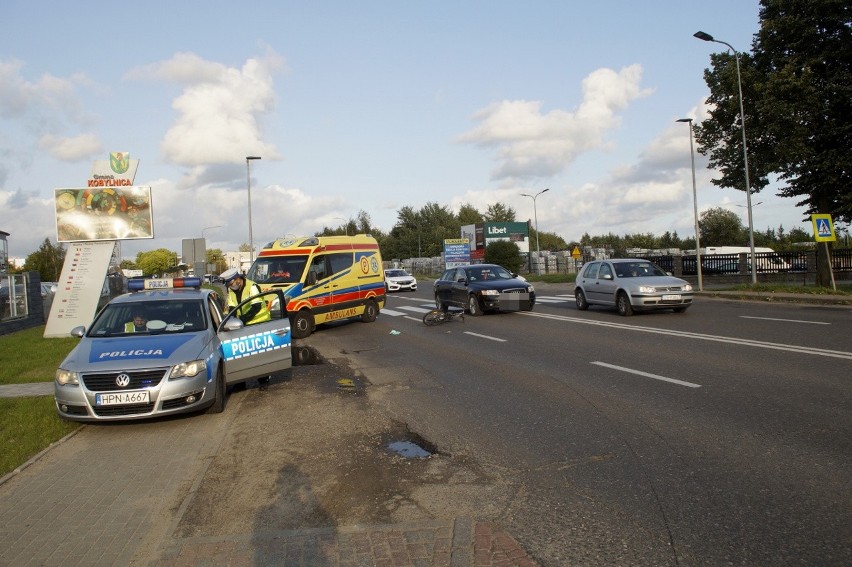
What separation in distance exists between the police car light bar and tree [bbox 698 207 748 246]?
94.7 metres

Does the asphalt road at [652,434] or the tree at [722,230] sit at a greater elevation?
the tree at [722,230]

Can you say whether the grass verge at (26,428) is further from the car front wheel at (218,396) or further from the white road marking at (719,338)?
the white road marking at (719,338)

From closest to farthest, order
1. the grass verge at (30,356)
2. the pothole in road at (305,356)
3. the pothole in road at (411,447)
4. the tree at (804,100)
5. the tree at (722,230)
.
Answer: the pothole in road at (411,447) → the grass verge at (30,356) → the pothole in road at (305,356) → the tree at (804,100) → the tree at (722,230)

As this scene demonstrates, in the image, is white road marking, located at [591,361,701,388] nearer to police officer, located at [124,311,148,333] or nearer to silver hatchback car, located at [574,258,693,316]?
police officer, located at [124,311,148,333]

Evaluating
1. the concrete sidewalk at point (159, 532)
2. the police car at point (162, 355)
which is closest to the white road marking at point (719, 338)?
the police car at point (162, 355)

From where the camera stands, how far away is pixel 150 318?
348 inches

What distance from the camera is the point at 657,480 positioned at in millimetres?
5000

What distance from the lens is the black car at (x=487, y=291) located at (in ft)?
67.0

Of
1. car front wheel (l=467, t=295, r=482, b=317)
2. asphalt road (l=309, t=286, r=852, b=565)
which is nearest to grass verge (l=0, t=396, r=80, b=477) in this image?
asphalt road (l=309, t=286, r=852, b=565)

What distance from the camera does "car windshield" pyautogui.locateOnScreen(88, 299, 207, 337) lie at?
28.3ft

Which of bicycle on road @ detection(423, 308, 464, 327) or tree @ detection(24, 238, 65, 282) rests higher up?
tree @ detection(24, 238, 65, 282)

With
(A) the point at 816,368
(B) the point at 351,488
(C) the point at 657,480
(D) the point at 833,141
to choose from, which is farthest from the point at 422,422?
(D) the point at 833,141

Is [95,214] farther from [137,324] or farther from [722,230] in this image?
[722,230]

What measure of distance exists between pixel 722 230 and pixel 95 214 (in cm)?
8970
